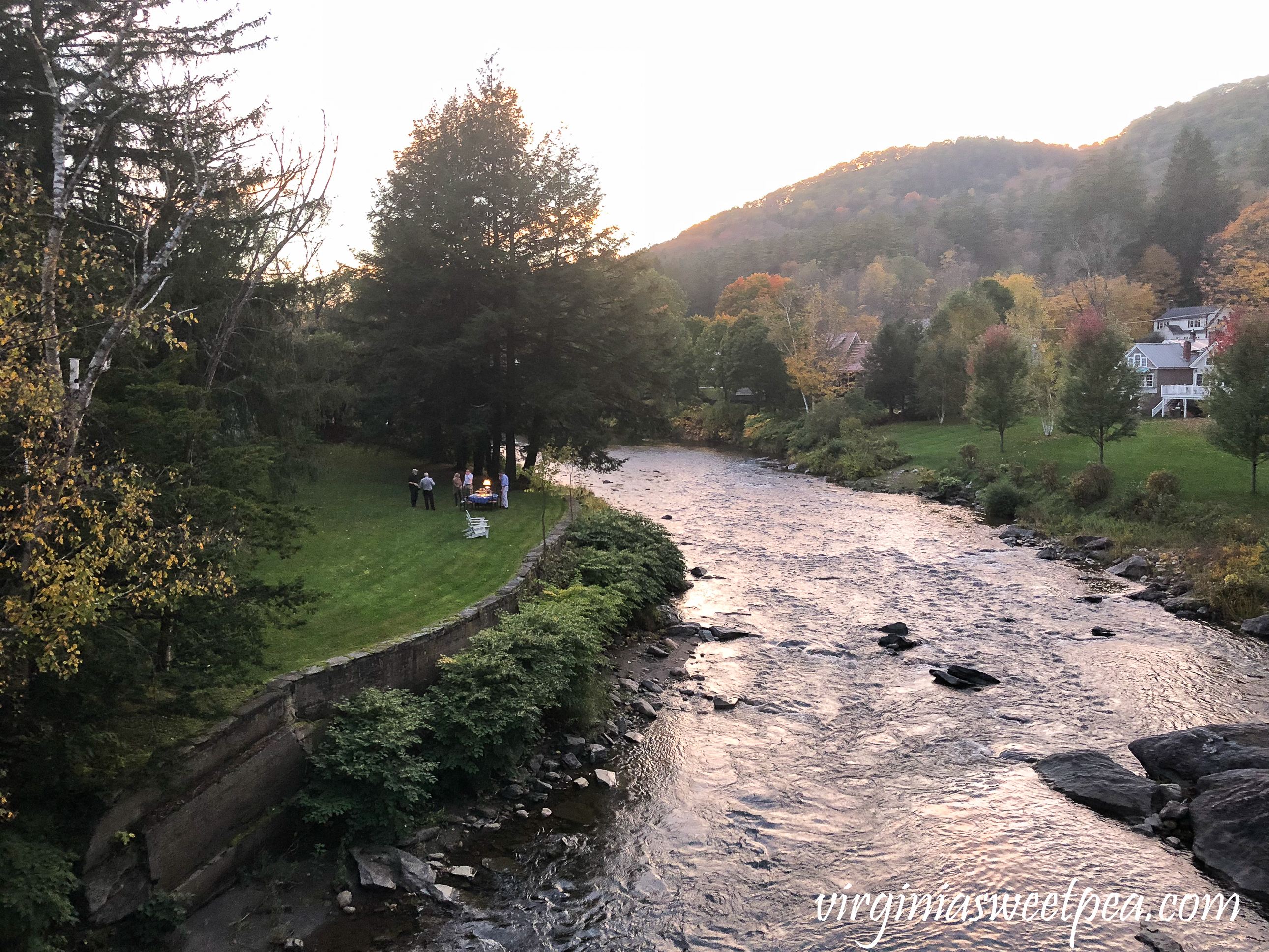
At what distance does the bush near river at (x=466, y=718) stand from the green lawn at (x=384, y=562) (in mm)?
1386

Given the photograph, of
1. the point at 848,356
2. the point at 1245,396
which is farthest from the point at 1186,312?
the point at 1245,396

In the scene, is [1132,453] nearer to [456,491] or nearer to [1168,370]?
[1168,370]

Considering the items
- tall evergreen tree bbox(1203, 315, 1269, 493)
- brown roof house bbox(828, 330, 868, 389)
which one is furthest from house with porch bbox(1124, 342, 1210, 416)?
tall evergreen tree bbox(1203, 315, 1269, 493)

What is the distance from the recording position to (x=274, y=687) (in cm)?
1152

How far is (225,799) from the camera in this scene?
1024 cm

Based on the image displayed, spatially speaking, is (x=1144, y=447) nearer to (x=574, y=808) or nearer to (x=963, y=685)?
(x=963, y=685)

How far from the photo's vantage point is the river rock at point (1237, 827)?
10.2 m

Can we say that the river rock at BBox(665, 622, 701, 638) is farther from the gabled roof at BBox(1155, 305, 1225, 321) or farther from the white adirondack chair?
the gabled roof at BBox(1155, 305, 1225, 321)

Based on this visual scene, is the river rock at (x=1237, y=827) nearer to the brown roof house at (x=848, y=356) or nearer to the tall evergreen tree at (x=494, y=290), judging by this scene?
the tall evergreen tree at (x=494, y=290)

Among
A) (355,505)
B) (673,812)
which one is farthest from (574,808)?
(355,505)

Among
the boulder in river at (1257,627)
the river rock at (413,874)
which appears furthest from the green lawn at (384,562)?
the boulder in river at (1257,627)

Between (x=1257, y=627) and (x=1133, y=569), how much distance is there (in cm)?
597

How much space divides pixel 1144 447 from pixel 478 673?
1465 inches

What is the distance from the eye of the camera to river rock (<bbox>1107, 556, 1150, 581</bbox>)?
2453 centimetres
